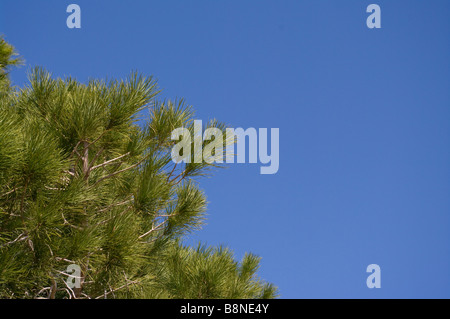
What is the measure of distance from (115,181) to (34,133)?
1.00 meters

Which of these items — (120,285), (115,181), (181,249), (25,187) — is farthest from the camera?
(181,249)

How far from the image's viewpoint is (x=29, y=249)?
2.40 metres

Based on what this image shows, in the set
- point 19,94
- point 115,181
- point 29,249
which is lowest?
point 29,249

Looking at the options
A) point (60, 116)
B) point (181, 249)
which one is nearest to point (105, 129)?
point (60, 116)

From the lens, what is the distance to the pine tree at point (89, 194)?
2.20 metres

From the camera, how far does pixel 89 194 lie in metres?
2.42

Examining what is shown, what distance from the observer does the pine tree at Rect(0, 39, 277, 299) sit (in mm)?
2197

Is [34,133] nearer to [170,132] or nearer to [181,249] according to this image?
[170,132]

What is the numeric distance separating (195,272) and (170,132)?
2.80 ft

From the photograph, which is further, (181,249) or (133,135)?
(181,249)
